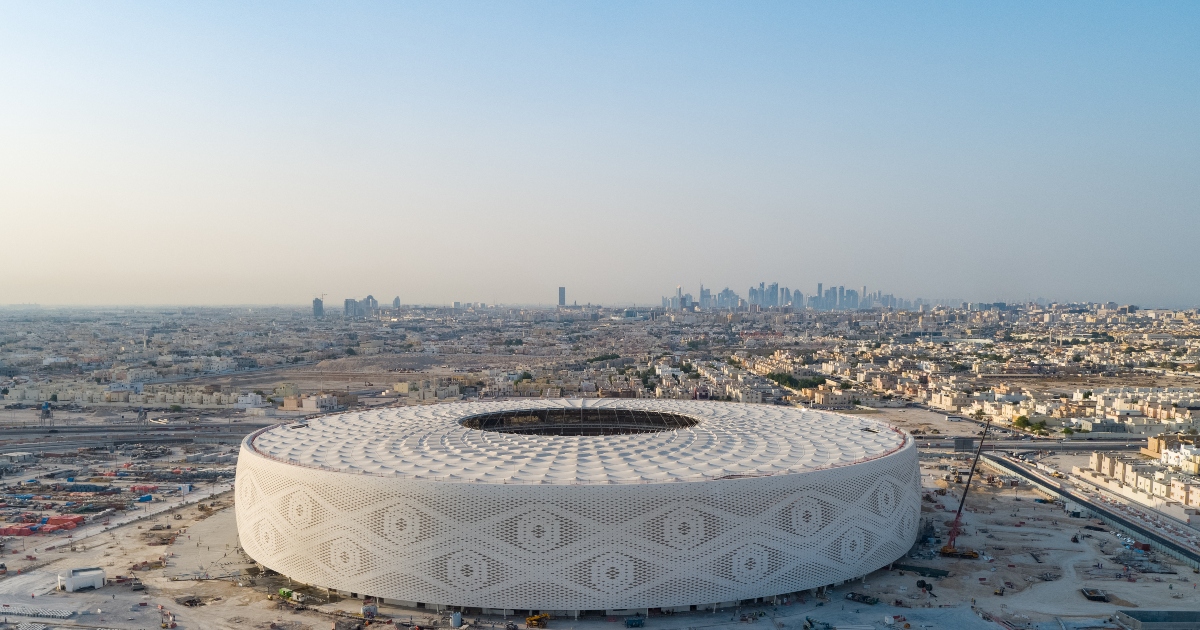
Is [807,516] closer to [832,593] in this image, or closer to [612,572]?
[832,593]

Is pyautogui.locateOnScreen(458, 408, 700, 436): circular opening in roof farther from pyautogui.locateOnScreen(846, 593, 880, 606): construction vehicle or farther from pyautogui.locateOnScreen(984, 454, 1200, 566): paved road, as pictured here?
pyautogui.locateOnScreen(984, 454, 1200, 566): paved road

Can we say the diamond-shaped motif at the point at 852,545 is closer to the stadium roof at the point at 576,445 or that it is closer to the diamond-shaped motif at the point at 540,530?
the stadium roof at the point at 576,445

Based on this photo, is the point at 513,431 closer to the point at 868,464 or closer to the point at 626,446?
the point at 626,446

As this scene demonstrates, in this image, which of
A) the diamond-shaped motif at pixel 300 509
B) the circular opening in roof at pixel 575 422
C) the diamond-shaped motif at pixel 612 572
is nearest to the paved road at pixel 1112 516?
the circular opening in roof at pixel 575 422

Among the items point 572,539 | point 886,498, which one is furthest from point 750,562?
point 886,498

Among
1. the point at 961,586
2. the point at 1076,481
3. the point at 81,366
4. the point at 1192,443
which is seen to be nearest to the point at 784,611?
the point at 961,586

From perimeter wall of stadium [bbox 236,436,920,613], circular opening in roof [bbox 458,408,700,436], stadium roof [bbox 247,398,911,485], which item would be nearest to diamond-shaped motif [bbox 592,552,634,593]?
perimeter wall of stadium [bbox 236,436,920,613]
